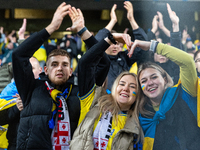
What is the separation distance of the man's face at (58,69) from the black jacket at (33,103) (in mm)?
97

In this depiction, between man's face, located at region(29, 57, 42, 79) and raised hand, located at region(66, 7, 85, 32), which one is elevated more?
raised hand, located at region(66, 7, 85, 32)

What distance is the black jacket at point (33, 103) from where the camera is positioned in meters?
1.87

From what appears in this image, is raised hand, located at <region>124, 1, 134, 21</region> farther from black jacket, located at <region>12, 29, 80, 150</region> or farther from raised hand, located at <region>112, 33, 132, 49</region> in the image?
black jacket, located at <region>12, 29, 80, 150</region>

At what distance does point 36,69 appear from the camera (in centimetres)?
242

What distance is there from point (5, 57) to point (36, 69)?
2.46 ft

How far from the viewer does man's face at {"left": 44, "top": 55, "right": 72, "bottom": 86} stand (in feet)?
6.93

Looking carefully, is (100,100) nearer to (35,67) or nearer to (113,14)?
(35,67)

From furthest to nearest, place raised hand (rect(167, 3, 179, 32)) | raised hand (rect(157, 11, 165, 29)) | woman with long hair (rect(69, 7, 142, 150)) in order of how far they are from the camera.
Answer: raised hand (rect(157, 11, 165, 29)) < raised hand (rect(167, 3, 179, 32)) < woman with long hair (rect(69, 7, 142, 150))

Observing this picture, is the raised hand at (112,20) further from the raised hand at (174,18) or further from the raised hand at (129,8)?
the raised hand at (174,18)

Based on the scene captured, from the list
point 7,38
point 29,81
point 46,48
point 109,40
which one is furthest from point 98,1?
point 7,38

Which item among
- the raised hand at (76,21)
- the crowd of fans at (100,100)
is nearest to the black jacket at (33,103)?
the crowd of fans at (100,100)

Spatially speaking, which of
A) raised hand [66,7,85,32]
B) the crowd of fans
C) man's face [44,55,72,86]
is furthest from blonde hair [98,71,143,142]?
raised hand [66,7,85,32]

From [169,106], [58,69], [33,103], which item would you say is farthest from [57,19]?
[169,106]

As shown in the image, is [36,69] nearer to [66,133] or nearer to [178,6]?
[66,133]
